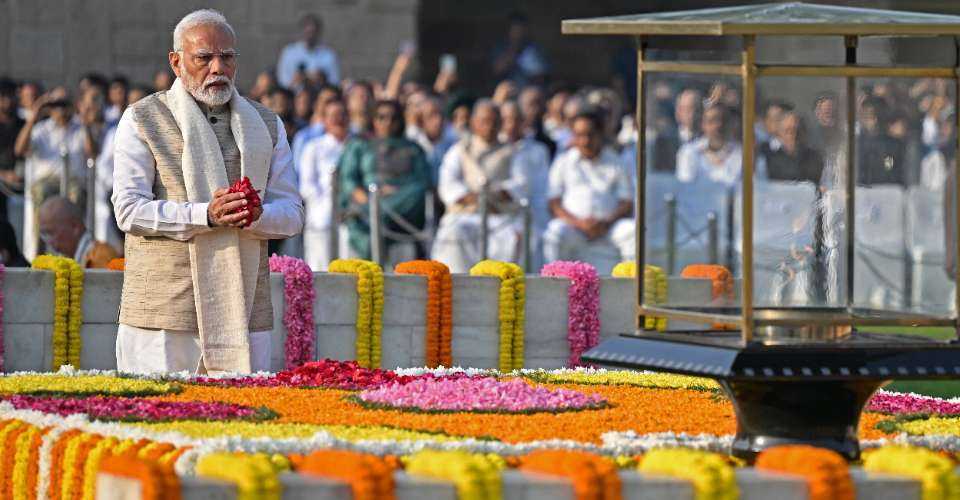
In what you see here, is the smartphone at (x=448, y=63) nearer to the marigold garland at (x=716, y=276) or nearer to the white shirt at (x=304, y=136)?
the white shirt at (x=304, y=136)

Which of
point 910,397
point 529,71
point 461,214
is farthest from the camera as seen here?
point 529,71

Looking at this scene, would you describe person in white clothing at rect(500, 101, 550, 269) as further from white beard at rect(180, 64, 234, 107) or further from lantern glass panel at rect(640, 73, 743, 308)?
lantern glass panel at rect(640, 73, 743, 308)

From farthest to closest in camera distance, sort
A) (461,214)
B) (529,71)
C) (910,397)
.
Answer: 1. (529,71)
2. (461,214)
3. (910,397)

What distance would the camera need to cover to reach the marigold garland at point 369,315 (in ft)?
43.9

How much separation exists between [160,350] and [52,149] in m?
10.7

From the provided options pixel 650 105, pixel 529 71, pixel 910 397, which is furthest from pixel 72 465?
pixel 529 71

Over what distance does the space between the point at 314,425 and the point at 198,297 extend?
7.53 ft

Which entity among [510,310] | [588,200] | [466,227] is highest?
[588,200]

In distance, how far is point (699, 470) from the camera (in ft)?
23.1

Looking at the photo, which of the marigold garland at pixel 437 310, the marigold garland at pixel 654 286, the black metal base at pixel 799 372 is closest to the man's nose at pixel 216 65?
the marigold garland at pixel 654 286

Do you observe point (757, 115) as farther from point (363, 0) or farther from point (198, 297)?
point (363, 0)

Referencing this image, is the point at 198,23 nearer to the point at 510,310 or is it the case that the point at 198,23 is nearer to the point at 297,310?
the point at 297,310

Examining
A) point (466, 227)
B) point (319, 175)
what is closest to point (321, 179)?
point (319, 175)

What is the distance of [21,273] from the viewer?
12789 mm
